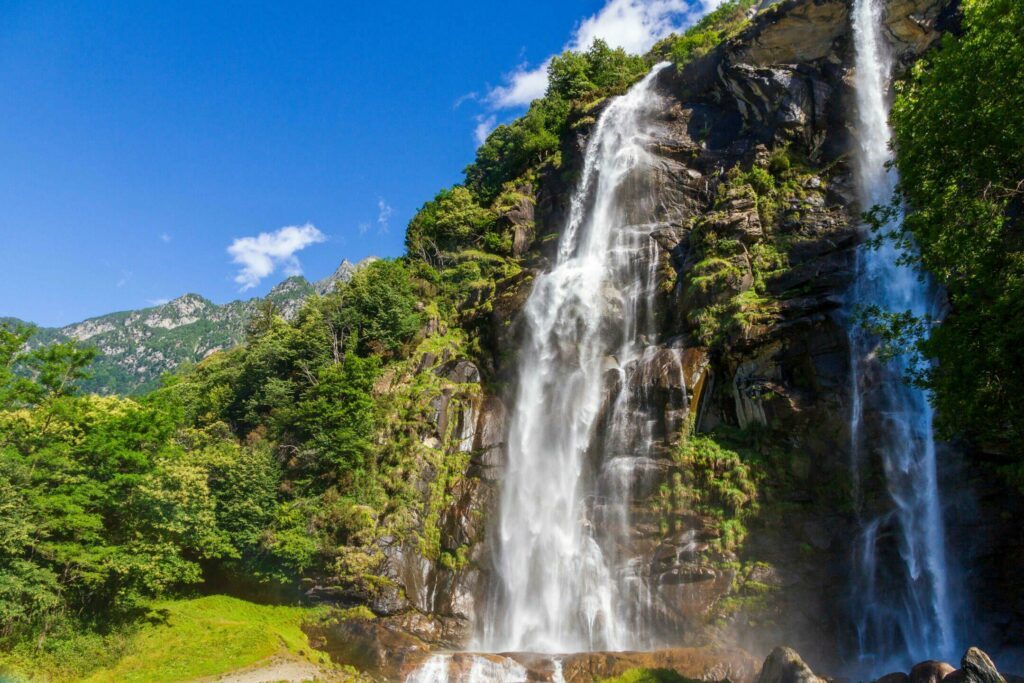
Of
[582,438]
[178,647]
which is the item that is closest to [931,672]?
[582,438]

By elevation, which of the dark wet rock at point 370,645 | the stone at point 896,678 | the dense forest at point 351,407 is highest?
the dense forest at point 351,407

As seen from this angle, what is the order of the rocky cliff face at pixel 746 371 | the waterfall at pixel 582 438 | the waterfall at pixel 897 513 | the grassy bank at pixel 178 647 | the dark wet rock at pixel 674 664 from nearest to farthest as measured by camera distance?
the dark wet rock at pixel 674 664 < the grassy bank at pixel 178 647 < the waterfall at pixel 897 513 < the rocky cliff face at pixel 746 371 < the waterfall at pixel 582 438

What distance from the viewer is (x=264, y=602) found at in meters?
24.1

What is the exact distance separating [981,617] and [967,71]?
1528 cm

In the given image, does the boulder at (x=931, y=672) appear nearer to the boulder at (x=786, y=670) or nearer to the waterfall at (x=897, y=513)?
the boulder at (x=786, y=670)

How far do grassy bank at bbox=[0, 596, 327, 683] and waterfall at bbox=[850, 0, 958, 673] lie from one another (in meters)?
18.3

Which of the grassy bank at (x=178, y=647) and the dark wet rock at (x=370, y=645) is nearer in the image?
the grassy bank at (x=178, y=647)

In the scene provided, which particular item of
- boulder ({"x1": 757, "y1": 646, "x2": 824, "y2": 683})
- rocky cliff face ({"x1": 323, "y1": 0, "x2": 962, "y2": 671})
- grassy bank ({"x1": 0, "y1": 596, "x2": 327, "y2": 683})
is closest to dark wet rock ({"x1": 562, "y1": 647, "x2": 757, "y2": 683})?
boulder ({"x1": 757, "y1": 646, "x2": 824, "y2": 683})

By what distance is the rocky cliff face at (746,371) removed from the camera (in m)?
19.4

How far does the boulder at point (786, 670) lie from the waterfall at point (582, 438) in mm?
6884

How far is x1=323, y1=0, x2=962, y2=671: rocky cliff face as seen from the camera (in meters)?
19.4

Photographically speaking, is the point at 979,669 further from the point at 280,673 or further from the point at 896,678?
the point at 280,673

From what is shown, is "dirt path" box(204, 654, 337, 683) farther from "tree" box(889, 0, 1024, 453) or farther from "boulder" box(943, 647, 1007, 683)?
"tree" box(889, 0, 1024, 453)

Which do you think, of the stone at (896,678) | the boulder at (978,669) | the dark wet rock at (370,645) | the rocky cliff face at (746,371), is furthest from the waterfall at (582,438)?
the boulder at (978,669)
